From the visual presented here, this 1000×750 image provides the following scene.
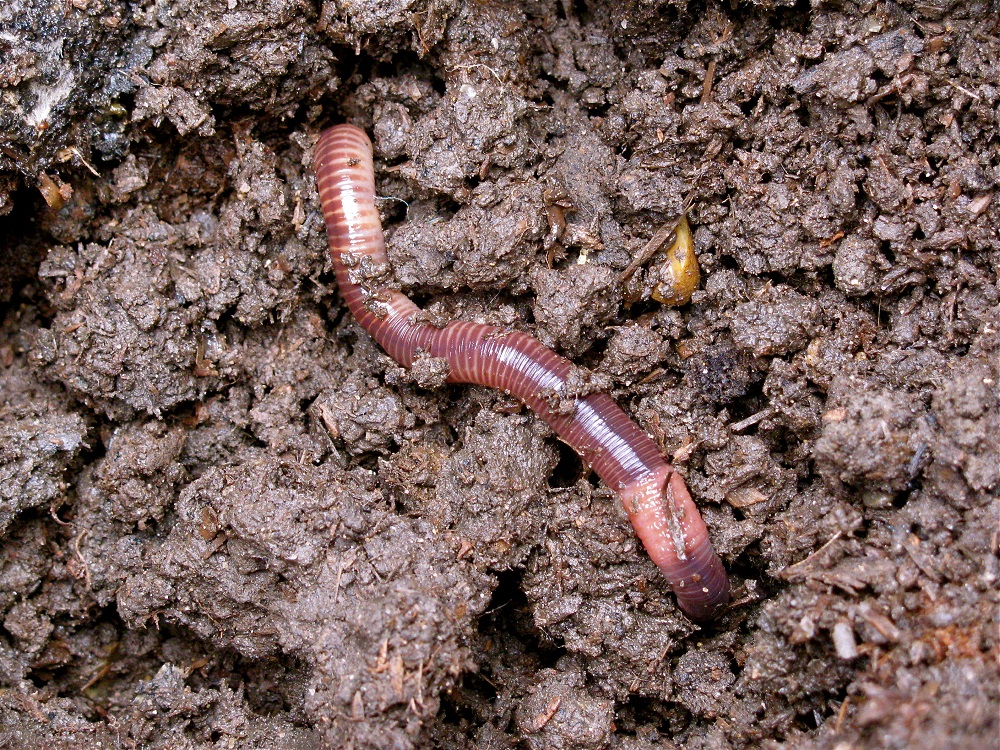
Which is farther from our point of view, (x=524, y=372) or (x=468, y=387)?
(x=468, y=387)

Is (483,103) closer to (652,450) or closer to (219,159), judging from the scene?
(219,159)

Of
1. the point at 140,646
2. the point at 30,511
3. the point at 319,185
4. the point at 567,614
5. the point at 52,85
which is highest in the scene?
the point at 52,85

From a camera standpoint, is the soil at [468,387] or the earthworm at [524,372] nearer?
the soil at [468,387]

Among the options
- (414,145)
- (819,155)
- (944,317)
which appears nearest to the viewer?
(944,317)

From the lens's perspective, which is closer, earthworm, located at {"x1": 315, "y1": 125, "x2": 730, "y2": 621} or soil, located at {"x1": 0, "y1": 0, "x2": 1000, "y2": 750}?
soil, located at {"x1": 0, "y1": 0, "x2": 1000, "y2": 750}

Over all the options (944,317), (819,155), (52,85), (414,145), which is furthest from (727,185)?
(52,85)
